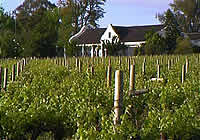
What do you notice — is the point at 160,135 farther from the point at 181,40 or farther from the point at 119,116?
the point at 181,40

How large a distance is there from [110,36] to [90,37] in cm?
457

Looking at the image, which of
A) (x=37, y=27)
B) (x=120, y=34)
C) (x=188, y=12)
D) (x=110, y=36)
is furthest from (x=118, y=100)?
(x=188, y=12)

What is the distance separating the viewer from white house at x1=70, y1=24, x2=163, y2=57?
5312cm

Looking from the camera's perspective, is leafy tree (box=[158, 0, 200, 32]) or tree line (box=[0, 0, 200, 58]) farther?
leafy tree (box=[158, 0, 200, 32])

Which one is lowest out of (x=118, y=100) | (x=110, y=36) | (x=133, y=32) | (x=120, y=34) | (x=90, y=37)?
(x=118, y=100)

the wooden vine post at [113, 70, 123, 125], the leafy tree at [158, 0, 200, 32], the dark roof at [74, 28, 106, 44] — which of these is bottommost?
the wooden vine post at [113, 70, 123, 125]

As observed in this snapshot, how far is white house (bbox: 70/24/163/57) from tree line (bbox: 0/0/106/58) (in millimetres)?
2052

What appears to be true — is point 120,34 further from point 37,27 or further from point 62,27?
point 37,27

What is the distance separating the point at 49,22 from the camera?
2336 inches

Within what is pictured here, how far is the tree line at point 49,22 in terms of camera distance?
4612 cm

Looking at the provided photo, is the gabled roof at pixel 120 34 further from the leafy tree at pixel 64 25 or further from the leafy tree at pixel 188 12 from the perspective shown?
the leafy tree at pixel 188 12

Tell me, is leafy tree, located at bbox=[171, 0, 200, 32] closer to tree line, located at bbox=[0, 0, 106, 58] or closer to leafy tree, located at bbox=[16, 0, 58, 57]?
tree line, located at bbox=[0, 0, 106, 58]

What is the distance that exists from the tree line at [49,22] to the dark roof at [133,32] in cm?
687

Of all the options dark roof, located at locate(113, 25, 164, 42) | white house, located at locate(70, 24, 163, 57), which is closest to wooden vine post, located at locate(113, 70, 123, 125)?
white house, located at locate(70, 24, 163, 57)
